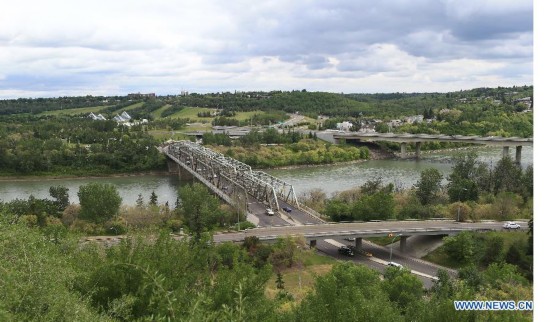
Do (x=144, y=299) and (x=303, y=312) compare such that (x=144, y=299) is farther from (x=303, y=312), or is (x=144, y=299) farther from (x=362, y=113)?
(x=362, y=113)

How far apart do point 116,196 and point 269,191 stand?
6046 mm

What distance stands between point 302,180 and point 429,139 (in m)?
14.2

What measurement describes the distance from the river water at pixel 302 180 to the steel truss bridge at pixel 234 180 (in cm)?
166

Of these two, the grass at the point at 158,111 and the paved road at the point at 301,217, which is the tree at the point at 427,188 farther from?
the grass at the point at 158,111

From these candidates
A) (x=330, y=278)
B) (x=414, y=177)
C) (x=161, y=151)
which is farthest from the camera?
(x=161, y=151)

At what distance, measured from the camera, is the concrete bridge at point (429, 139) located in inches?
1398

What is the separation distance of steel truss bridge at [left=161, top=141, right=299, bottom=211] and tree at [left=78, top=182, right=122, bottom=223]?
14.5 ft

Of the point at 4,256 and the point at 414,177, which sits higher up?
the point at 4,256

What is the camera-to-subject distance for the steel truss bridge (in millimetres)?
20406

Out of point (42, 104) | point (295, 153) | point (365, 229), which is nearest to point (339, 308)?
point (365, 229)

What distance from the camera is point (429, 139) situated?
127 feet

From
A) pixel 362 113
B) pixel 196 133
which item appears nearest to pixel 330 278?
pixel 196 133

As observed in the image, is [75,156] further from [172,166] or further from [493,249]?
[493,249]

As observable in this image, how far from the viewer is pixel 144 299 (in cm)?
545
